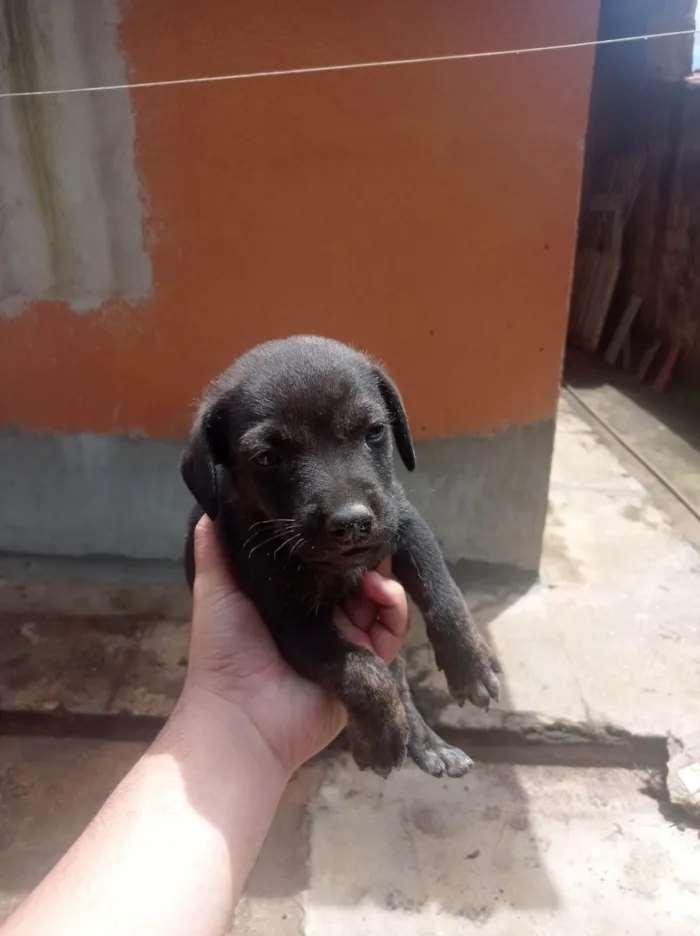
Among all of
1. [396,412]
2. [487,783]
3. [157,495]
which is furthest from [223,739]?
[157,495]

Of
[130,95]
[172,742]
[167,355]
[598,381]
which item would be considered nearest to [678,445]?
[598,381]

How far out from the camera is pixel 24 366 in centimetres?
403

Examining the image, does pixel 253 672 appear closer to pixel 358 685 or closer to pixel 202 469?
pixel 358 685

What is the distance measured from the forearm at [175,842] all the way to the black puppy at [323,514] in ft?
0.91

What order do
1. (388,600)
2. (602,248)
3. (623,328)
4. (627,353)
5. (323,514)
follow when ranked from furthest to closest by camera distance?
(602,248)
(623,328)
(627,353)
(388,600)
(323,514)

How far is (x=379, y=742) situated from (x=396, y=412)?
942mm

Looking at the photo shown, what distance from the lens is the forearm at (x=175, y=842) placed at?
1.45m

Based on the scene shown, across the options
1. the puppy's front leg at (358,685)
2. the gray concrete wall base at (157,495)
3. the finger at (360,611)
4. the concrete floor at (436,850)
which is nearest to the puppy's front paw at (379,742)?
the puppy's front leg at (358,685)

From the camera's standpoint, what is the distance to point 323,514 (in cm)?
175

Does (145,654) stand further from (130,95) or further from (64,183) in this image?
(130,95)

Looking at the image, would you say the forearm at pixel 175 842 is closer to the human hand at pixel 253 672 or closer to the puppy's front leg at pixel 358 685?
the human hand at pixel 253 672

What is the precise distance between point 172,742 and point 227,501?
691mm

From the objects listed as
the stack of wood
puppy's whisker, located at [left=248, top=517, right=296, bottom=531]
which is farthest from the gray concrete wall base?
the stack of wood

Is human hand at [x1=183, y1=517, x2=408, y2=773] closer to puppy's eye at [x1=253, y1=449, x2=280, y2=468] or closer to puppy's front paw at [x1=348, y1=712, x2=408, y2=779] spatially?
puppy's front paw at [x1=348, y1=712, x2=408, y2=779]
